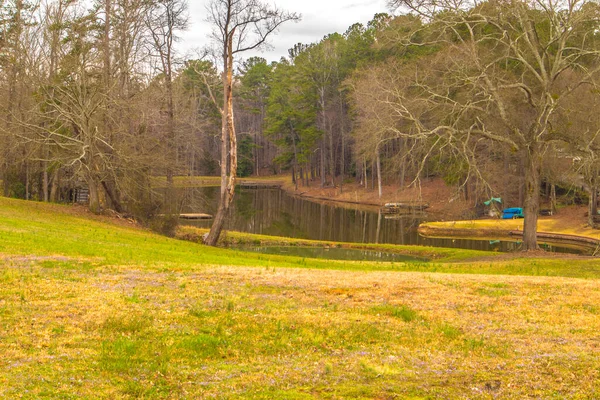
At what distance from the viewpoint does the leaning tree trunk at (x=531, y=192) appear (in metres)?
23.1

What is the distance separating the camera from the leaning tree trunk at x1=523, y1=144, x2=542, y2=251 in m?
23.1

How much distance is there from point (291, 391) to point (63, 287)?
18.5ft

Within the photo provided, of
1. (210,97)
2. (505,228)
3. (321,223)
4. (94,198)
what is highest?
(210,97)

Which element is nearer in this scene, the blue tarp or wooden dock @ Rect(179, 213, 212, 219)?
wooden dock @ Rect(179, 213, 212, 219)

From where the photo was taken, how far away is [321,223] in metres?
47.3

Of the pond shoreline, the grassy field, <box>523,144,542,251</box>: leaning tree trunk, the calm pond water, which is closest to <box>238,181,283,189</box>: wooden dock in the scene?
the calm pond water

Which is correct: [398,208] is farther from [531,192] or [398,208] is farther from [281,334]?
[281,334]

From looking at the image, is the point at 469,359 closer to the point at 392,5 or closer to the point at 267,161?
the point at 392,5

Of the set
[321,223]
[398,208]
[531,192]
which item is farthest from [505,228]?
[531,192]

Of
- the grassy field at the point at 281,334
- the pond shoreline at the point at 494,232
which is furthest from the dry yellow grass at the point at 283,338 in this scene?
the pond shoreline at the point at 494,232

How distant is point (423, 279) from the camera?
518 inches

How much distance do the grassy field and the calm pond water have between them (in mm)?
16136

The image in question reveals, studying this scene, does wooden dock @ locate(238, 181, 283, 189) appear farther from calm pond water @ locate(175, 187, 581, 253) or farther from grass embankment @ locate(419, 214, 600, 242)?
grass embankment @ locate(419, 214, 600, 242)

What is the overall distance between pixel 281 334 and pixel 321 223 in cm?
3941
